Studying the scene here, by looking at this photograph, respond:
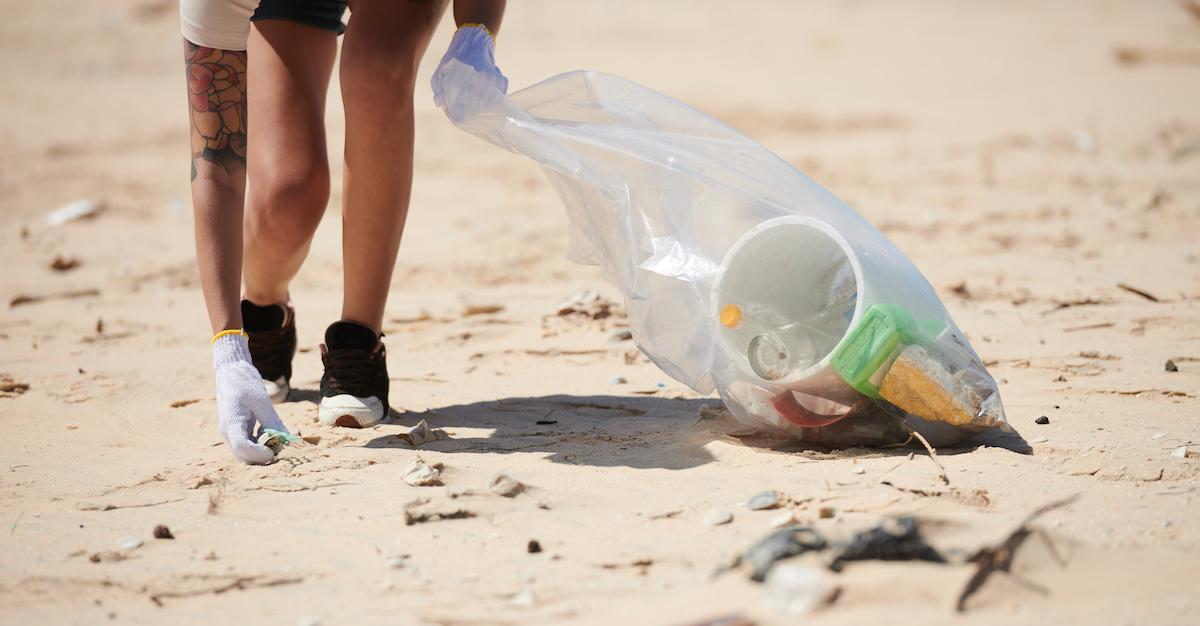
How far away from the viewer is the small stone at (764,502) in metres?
1.85

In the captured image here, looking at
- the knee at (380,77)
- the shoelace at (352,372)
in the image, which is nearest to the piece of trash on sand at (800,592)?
the shoelace at (352,372)

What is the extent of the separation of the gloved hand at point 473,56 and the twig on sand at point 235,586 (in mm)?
1002

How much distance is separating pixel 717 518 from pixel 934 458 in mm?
453

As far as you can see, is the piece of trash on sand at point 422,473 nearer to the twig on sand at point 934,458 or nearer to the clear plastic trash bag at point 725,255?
the clear plastic trash bag at point 725,255

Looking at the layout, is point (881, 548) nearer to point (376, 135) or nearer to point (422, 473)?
point (422, 473)

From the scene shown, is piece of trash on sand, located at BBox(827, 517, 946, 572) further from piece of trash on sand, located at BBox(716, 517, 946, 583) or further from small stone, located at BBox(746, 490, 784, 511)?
small stone, located at BBox(746, 490, 784, 511)

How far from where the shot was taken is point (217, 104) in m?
2.40

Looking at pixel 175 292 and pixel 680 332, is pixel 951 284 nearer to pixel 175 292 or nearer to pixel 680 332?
pixel 680 332

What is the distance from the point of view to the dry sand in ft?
5.23

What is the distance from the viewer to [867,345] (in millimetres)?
1984

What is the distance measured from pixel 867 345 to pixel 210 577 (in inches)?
46.2

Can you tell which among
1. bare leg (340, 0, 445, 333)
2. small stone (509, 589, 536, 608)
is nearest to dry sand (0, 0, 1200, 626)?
small stone (509, 589, 536, 608)

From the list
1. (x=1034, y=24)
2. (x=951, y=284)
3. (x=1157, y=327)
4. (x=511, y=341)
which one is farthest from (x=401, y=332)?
(x=1034, y=24)

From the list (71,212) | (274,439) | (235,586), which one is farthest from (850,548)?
(71,212)
